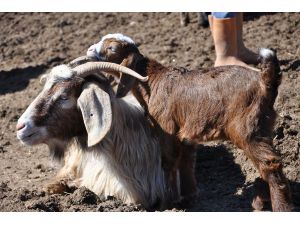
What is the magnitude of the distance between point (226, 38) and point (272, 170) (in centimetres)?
266

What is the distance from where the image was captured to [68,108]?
531 centimetres

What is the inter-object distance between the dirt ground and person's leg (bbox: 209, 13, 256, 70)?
61cm

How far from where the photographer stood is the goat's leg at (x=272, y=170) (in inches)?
192

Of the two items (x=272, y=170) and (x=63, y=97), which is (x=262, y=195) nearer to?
(x=272, y=170)

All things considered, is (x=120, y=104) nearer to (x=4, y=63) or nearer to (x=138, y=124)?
(x=138, y=124)

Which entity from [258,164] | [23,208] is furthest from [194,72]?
[23,208]

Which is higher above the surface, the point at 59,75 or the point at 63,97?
the point at 59,75

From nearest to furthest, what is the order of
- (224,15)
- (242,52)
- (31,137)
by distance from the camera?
(31,137), (224,15), (242,52)

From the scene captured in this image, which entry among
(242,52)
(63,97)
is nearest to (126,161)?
(63,97)

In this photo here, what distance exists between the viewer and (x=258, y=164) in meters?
4.92

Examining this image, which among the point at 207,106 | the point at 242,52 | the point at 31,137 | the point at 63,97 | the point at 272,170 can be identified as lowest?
the point at 242,52

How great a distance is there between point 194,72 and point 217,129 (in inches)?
23.4

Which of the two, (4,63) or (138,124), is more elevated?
(138,124)

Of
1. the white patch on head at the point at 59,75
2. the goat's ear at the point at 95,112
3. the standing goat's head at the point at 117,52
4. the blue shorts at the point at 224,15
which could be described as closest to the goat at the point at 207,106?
the standing goat's head at the point at 117,52
